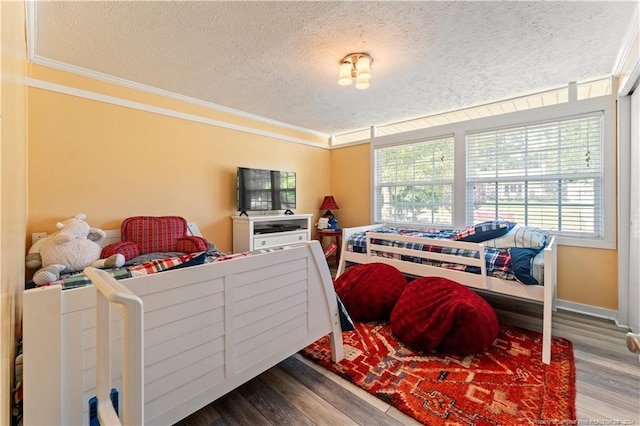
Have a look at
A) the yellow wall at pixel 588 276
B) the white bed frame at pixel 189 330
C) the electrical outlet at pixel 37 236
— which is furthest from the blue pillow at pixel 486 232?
the electrical outlet at pixel 37 236

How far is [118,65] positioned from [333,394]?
3070mm

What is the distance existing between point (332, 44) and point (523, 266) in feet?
7.24

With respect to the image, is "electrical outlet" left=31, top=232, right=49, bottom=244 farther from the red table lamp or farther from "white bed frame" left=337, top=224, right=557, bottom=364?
the red table lamp

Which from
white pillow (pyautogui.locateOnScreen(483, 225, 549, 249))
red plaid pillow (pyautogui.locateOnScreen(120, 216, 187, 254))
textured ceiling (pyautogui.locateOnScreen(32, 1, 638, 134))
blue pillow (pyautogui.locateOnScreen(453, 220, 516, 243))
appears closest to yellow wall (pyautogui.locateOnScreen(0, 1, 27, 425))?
textured ceiling (pyautogui.locateOnScreen(32, 1, 638, 134))

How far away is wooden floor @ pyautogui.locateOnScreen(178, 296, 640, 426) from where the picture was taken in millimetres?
1356

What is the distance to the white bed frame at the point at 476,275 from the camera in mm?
1908

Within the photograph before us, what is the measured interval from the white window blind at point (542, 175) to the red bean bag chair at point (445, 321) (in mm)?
1634

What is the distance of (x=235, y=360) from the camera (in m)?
1.27

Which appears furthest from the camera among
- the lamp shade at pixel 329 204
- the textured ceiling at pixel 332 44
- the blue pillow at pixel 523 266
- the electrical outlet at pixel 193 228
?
the lamp shade at pixel 329 204

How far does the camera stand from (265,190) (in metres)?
3.86

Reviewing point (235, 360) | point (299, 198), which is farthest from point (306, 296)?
point (299, 198)

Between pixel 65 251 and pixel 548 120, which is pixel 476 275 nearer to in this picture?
pixel 548 120

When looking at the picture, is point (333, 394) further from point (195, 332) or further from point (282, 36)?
point (282, 36)

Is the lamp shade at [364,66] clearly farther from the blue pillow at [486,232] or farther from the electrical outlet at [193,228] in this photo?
the electrical outlet at [193,228]
